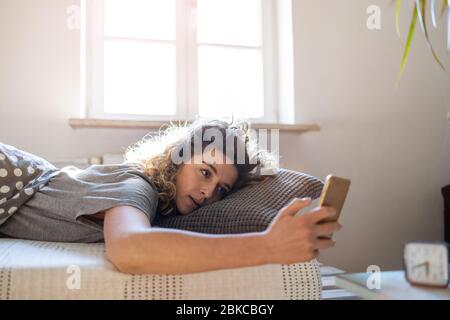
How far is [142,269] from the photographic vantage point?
25.3 inches

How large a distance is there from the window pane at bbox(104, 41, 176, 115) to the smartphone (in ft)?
4.08

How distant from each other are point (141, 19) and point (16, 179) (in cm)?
111

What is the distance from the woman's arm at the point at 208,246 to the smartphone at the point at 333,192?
0.07 ft

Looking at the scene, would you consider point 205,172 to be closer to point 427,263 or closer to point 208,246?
point 208,246

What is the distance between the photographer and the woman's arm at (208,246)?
0.65m

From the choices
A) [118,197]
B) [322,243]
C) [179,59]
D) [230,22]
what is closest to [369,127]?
[230,22]

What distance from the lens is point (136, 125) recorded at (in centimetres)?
163

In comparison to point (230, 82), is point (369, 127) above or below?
below

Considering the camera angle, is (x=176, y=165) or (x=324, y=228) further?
(x=176, y=165)

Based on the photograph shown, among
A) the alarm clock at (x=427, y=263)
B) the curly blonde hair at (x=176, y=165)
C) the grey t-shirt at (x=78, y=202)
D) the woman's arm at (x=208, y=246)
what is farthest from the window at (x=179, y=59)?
the alarm clock at (x=427, y=263)

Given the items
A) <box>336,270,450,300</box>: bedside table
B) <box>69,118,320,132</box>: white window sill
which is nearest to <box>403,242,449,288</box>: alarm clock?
<box>336,270,450,300</box>: bedside table

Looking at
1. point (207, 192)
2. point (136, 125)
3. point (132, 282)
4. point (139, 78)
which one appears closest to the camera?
point (132, 282)

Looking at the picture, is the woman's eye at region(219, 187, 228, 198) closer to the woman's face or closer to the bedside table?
the woman's face
